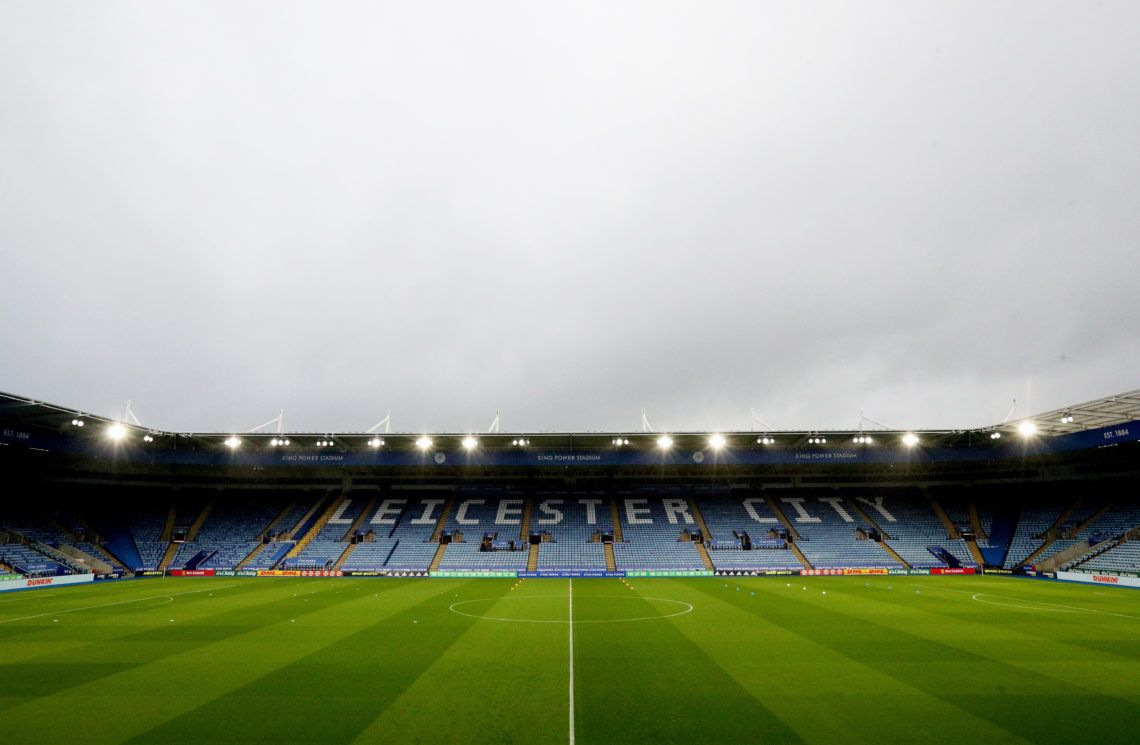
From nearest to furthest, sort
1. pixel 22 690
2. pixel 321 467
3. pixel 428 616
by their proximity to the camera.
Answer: pixel 22 690, pixel 428 616, pixel 321 467

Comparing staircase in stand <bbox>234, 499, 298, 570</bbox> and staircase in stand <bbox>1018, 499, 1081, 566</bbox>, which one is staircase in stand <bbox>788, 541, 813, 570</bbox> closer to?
staircase in stand <bbox>1018, 499, 1081, 566</bbox>

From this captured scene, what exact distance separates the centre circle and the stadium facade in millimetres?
14603

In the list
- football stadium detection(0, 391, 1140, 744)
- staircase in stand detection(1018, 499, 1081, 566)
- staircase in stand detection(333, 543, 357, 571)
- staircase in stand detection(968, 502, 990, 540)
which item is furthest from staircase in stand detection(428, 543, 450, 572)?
staircase in stand detection(1018, 499, 1081, 566)

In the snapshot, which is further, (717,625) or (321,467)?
(321,467)

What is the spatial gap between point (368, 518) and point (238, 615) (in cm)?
2715

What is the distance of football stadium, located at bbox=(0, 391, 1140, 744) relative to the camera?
30.9 ft

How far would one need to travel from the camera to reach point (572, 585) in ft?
105

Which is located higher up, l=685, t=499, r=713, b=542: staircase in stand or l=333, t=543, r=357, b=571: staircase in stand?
l=685, t=499, r=713, b=542: staircase in stand

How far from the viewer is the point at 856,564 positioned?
39.9 meters

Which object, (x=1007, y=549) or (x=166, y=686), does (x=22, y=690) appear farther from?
(x=1007, y=549)

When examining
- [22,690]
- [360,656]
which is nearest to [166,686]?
[22,690]

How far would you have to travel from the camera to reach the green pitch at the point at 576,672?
28.1ft

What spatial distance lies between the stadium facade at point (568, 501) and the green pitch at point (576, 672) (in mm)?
17922

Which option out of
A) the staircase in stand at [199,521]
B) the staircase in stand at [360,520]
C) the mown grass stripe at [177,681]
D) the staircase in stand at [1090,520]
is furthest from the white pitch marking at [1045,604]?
the staircase in stand at [199,521]
